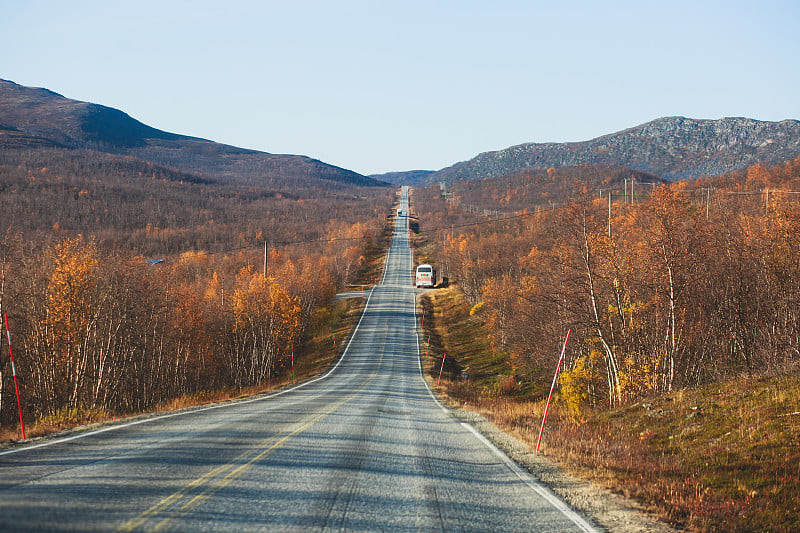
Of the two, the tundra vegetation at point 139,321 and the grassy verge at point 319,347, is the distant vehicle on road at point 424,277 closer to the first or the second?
the grassy verge at point 319,347

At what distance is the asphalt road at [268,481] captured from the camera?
5.25m

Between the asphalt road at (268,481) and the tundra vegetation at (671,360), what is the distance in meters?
2.01

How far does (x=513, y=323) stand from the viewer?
46.1 metres

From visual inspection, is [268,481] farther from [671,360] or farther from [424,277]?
[424,277]

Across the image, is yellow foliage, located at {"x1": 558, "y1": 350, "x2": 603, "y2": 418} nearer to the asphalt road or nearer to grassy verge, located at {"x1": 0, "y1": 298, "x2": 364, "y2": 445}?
grassy verge, located at {"x1": 0, "y1": 298, "x2": 364, "y2": 445}

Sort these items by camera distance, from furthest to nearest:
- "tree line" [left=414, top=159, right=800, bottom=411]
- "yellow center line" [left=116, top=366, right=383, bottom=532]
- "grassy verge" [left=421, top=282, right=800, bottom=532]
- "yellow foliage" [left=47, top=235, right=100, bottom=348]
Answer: "yellow foliage" [left=47, top=235, right=100, bottom=348] → "tree line" [left=414, top=159, right=800, bottom=411] → "grassy verge" [left=421, top=282, right=800, bottom=532] → "yellow center line" [left=116, top=366, right=383, bottom=532]

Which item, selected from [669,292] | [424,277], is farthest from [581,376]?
[424,277]

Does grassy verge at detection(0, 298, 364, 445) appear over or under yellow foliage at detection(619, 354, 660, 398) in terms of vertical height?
under

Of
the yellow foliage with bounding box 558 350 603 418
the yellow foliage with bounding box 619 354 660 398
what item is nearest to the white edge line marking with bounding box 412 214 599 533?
the yellow foliage with bounding box 619 354 660 398

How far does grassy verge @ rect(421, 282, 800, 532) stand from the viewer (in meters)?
6.23

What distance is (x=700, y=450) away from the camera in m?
8.76

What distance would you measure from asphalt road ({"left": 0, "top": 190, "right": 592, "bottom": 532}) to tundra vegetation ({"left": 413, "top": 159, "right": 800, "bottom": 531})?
79.1 inches

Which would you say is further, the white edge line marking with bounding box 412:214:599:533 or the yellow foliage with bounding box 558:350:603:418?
the yellow foliage with bounding box 558:350:603:418

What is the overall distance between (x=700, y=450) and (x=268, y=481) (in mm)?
7236
